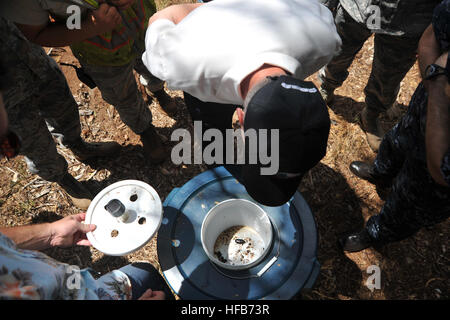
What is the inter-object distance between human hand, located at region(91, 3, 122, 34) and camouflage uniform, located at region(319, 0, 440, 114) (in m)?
1.62

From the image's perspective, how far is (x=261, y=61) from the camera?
1138 millimetres

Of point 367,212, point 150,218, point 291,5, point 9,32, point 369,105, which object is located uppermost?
point 291,5

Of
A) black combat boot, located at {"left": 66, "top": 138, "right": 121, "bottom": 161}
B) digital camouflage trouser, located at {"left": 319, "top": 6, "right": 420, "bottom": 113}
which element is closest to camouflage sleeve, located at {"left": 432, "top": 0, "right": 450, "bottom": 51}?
digital camouflage trouser, located at {"left": 319, "top": 6, "right": 420, "bottom": 113}

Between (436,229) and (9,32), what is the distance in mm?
3391

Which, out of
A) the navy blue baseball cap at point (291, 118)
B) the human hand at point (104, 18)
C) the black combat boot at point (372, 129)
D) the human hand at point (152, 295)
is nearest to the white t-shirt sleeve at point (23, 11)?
the human hand at point (104, 18)

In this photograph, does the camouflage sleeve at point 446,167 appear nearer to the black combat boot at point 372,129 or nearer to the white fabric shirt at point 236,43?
the white fabric shirt at point 236,43

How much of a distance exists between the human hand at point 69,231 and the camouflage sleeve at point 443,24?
2.27 metres

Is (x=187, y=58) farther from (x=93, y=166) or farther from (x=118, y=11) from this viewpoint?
(x=93, y=166)

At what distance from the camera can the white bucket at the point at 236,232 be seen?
205 cm

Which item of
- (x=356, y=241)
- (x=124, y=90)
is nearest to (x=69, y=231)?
(x=124, y=90)

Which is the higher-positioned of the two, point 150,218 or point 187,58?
point 187,58

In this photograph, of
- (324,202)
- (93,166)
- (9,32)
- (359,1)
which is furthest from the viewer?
(93,166)
